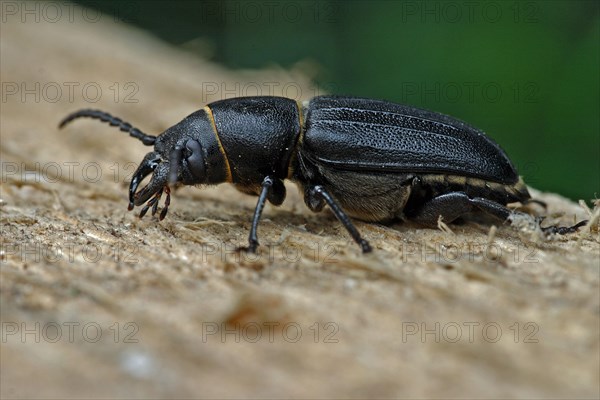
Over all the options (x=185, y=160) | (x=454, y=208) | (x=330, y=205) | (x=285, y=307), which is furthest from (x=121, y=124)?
(x=454, y=208)

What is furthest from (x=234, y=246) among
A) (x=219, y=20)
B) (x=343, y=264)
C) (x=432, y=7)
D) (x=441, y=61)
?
(x=219, y=20)

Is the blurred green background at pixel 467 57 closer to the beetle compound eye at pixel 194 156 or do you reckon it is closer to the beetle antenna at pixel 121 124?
the beetle antenna at pixel 121 124

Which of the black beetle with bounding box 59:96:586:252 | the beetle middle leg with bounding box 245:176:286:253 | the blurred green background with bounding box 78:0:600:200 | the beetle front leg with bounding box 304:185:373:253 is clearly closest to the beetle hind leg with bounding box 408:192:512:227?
the black beetle with bounding box 59:96:586:252

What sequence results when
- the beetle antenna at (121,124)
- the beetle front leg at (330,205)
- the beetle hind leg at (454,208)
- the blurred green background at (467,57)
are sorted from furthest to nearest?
the blurred green background at (467,57) → the beetle antenna at (121,124) → the beetle hind leg at (454,208) → the beetle front leg at (330,205)

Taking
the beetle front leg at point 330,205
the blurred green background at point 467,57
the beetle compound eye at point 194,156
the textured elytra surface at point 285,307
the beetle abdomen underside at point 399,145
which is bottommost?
the textured elytra surface at point 285,307

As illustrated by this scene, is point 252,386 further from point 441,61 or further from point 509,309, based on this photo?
point 441,61

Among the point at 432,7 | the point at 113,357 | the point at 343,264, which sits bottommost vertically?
the point at 113,357

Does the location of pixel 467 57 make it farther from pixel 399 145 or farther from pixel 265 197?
pixel 265 197

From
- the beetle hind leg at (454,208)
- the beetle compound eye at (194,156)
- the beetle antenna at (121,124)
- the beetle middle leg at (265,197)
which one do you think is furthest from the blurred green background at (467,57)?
the beetle compound eye at (194,156)
